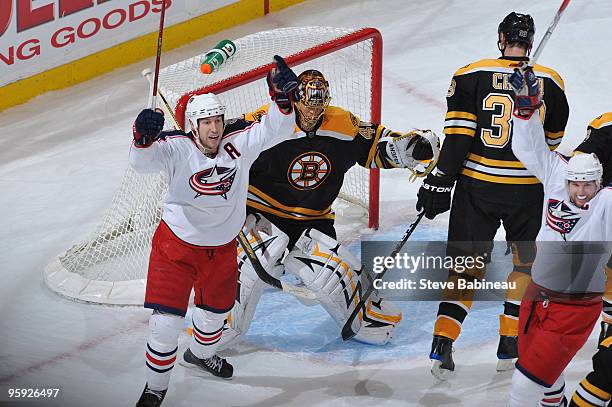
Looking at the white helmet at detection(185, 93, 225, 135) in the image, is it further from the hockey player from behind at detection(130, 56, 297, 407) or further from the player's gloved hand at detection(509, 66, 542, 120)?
the player's gloved hand at detection(509, 66, 542, 120)

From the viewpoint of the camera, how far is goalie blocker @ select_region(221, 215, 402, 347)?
4.43 m

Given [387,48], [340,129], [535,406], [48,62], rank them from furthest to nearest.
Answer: [387,48]
[48,62]
[340,129]
[535,406]

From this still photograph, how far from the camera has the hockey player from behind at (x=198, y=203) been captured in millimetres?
3928

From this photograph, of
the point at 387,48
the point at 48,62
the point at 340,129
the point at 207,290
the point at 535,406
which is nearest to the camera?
the point at 535,406

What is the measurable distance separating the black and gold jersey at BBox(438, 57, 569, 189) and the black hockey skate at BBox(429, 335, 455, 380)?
1.84ft

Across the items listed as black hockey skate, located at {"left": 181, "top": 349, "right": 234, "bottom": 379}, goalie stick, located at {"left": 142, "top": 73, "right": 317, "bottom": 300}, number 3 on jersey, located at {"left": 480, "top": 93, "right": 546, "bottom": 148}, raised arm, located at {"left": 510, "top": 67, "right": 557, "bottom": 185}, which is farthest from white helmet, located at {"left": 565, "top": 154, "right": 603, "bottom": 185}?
black hockey skate, located at {"left": 181, "top": 349, "right": 234, "bottom": 379}

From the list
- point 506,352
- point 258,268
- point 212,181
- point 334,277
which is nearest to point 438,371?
point 506,352

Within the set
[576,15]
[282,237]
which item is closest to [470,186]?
[282,237]

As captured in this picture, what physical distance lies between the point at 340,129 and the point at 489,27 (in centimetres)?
277

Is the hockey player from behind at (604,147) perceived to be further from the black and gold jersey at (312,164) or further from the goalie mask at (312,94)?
the goalie mask at (312,94)

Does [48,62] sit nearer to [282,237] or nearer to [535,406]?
[282,237]

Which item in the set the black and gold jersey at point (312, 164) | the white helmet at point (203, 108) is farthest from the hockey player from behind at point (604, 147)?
the white helmet at point (203, 108)

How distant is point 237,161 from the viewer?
13.1ft

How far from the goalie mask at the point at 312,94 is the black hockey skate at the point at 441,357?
2.86ft
